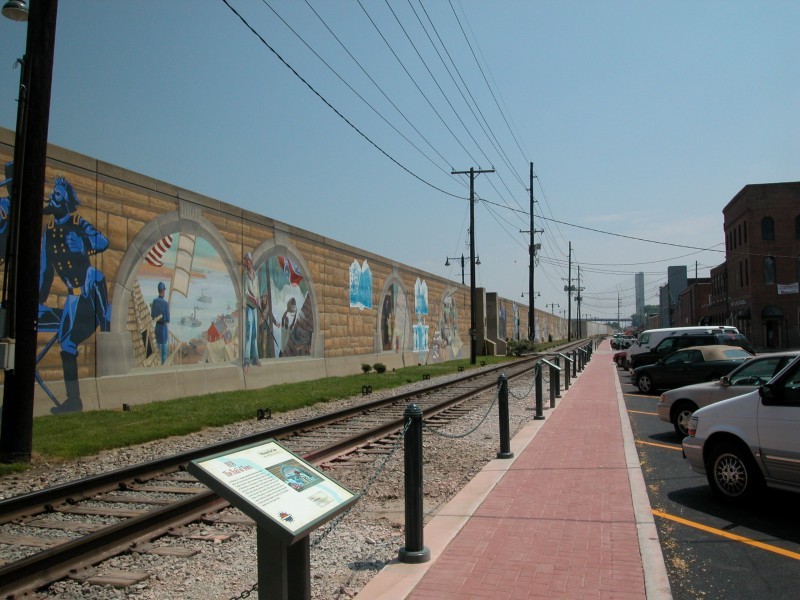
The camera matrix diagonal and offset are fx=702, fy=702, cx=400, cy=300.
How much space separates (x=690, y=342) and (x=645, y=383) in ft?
13.4

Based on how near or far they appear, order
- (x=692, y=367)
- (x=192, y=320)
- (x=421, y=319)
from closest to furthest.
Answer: (x=692, y=367) → (x=192, y=320) → (x=421, y=319)

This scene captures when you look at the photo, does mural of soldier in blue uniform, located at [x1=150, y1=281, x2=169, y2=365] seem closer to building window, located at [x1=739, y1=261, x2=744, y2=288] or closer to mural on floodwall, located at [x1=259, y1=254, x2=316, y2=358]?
mural on floodwall, located at [x1=259, y1=254, x2=316, y2=358]

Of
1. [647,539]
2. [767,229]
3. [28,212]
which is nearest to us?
[647,539]

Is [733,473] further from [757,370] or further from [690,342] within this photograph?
[690,342]

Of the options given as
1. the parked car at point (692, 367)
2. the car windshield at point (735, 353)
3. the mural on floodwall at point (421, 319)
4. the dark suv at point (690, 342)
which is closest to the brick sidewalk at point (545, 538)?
the parked car at point (692, 367)

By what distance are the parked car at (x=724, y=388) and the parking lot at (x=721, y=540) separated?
155 centimetres

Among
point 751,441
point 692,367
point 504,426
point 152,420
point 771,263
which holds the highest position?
point 771,263

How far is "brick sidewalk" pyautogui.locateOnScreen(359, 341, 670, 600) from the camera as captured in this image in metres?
4.83

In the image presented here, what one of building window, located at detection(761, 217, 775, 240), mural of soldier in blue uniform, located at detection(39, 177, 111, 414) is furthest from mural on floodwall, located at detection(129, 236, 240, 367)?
building window, located at detection(761, 217, 775, 240)

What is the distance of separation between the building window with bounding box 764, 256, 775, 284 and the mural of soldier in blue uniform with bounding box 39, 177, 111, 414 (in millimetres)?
51177

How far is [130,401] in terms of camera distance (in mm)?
16312

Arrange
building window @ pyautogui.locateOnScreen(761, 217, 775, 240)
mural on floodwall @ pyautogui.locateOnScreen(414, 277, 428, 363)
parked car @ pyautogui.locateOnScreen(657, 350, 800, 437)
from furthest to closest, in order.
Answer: building window @ pyautogui.locateOnScreen(761, 217, 775, 240)
mural on floodwall @ pyautogui.locateOnScreen(414, 277, 428, 363)
parked car @ pyautogui.locateOnScreen(657, 350, 800, 437)

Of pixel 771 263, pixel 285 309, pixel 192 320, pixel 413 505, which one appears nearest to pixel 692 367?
pixel 285 309

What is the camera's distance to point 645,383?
2062 cm
